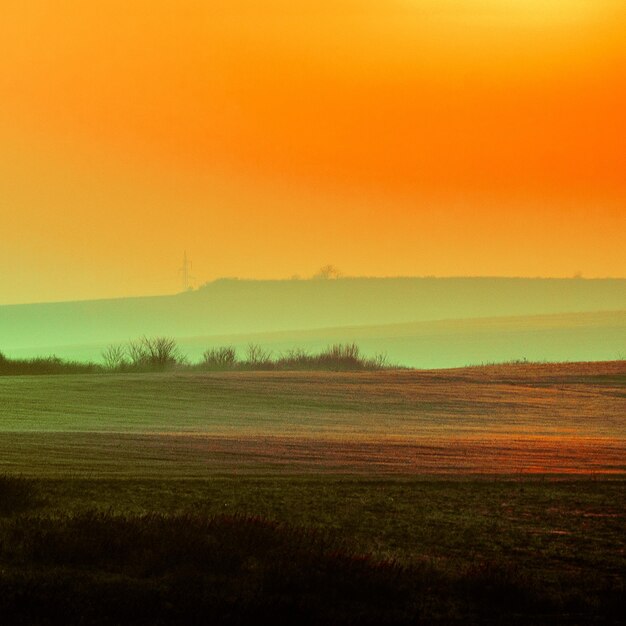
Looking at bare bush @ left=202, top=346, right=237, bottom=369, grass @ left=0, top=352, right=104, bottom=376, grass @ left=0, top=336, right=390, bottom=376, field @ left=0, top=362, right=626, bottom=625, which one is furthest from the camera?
bare bush @ left=202, top=346, right=237, bottom=369

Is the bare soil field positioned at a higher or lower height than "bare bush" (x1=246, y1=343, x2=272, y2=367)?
lower

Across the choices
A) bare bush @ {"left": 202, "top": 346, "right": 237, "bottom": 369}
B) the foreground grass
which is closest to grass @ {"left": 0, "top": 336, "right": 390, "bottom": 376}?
bare bush @ {"left": 202, "top": 346, "right": 237, "bottom": 369}

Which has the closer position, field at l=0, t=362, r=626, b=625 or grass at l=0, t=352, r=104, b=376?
field at l=0, t=362, r=626, b=625

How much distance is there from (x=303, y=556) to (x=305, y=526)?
1297mm

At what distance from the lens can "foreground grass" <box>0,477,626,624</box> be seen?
8.46m

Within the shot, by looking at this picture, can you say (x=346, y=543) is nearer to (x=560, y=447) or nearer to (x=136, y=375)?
(x=560, y=447)

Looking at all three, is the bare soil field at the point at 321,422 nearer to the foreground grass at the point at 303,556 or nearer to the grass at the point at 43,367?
the foreground grass at the point at 303,556

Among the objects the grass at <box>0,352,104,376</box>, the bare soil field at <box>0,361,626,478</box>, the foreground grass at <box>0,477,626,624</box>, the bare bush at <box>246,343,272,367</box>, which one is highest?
the bare bush at <box>246,343,272,367</box>

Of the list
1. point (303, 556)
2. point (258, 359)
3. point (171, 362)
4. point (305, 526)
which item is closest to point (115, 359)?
point (171, 362)

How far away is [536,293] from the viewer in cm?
9300

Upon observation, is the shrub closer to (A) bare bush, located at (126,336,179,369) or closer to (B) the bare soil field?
(A) bare bush, located at (126,336,179,369)

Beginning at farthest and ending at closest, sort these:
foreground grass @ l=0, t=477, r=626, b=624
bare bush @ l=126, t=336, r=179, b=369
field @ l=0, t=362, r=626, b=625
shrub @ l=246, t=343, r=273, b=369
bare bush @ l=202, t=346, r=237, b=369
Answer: bare bush @ l=202, t=346, r=237, b=369, shrub @ l=246, t=343, r=273, b=369, bare bush @ l=126, t=336, r=179, b=369, field @ l=0, t=362, r=626, b=625, foreground grass @ l=0, t=477, r=626, b=624

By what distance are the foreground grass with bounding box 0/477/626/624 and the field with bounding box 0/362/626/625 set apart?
2 centimetres

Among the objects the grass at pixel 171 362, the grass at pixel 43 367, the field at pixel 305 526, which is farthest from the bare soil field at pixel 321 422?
the grass at pixel 43 367
